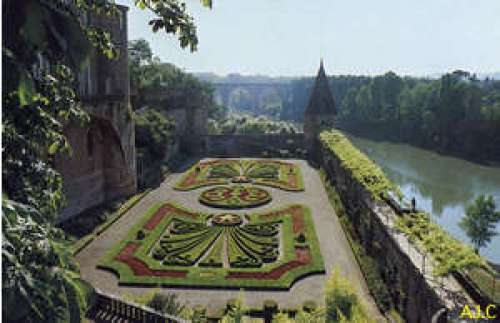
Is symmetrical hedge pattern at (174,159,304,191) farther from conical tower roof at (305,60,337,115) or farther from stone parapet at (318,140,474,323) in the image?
stone parapet at (318,140,474,323)

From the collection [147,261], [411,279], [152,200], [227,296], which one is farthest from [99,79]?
[411,279]

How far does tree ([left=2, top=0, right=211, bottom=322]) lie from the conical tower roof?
1945 inches

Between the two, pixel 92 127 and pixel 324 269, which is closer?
pixel 324 269

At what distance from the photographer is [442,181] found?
49.2 metres

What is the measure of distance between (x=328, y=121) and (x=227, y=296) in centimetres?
3765

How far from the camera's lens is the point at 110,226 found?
27688mm

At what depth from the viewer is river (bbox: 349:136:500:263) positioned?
120 feet

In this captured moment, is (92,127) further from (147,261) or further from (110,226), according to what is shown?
(147,261)

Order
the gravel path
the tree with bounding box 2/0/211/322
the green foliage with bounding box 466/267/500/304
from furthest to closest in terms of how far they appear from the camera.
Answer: the green foliage with bounding box 466/267/500/304 < the gravel path < the tree with bounding box 2/0/211/322

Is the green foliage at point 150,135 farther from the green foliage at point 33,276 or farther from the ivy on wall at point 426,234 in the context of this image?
the green foliage at point 33,276

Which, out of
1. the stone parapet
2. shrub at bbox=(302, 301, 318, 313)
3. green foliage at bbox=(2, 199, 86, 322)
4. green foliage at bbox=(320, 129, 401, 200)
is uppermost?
green foliage at bbox=(2, 199, 86, 322)

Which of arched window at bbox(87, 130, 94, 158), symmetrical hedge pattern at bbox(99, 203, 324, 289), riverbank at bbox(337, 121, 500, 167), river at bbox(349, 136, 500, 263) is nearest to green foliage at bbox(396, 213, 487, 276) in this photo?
symmetrical hedge pattern at bbox(99, 203, 324, 289)

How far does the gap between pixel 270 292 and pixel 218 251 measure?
4.85m

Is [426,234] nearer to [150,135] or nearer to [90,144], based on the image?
[90,144]
